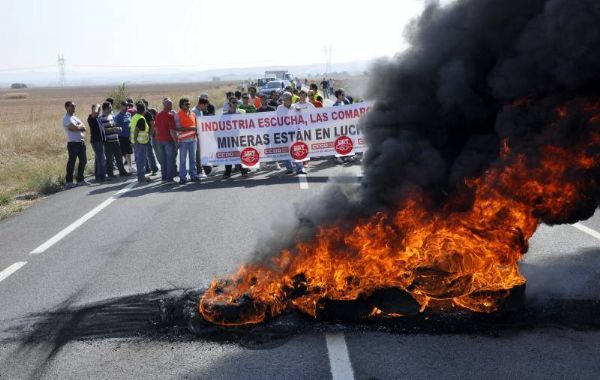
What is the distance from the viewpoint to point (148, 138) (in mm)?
15555

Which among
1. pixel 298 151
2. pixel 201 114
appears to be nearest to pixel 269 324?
pixel 298 151

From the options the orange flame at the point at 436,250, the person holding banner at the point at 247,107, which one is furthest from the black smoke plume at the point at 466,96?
the person holding banner at the point at 247,107

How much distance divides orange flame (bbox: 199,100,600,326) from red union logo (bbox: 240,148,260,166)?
32.1 feet

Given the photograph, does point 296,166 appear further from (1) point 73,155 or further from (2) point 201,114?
(1) point 73,155

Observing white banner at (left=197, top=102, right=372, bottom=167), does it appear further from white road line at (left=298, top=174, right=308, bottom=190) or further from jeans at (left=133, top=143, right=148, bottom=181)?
jeans at (left=133, top=143, right=148, bottom=181)

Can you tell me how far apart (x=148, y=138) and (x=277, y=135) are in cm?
312

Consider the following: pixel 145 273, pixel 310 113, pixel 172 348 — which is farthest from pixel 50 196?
pixel 172 348

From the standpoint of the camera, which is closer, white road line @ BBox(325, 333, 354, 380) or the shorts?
white road line @ BBox(325, 333, 354, 380)

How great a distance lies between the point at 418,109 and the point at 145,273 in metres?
3.72

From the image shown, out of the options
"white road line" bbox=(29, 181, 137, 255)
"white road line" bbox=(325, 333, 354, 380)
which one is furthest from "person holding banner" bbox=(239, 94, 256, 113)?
"white road line" bbox=(325, 333, 354, 380)

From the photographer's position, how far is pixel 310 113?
1611 cm

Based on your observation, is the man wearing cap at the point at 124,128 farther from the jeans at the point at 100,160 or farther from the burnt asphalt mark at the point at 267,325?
the burnt asphalt mark at the point at 267,325

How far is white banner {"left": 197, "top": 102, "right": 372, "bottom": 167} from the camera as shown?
15.8 m

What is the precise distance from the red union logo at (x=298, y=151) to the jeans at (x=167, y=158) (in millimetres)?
2891
